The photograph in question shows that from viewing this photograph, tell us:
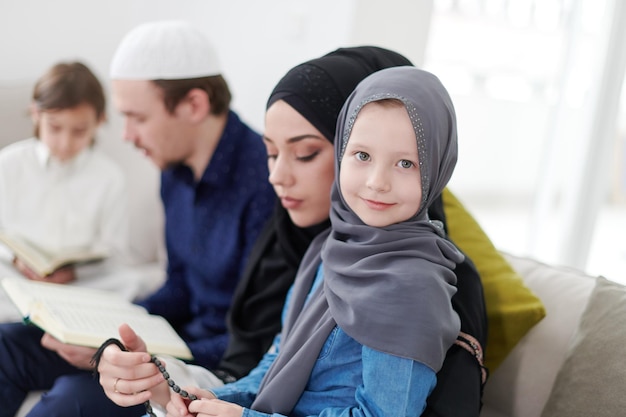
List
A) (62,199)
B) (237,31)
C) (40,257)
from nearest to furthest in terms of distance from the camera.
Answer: (40,257)
(62,199)
(237,31)

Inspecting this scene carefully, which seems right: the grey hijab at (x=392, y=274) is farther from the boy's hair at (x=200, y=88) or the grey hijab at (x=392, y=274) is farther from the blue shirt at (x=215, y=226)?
the boy's hair at (x=200, y=88)

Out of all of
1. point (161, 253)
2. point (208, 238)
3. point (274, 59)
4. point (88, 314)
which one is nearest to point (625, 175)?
point (274, 59)

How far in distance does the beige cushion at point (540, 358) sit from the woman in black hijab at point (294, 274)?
0.74ft

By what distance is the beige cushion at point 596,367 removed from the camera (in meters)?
1.25

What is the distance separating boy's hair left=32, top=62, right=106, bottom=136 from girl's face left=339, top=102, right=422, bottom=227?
4.55 feet

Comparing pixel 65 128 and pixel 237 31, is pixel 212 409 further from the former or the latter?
pixel 237 31

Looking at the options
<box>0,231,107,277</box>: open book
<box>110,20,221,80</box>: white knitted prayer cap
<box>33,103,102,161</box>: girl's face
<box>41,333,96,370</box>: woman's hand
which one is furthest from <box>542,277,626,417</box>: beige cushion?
<box>33,103,102,161</box>: girl's face

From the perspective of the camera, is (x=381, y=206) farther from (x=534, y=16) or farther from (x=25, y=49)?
(x=534, y=16)

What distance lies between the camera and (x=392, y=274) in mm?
1102

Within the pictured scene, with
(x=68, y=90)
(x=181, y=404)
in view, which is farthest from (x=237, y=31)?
(x=181, y=404)

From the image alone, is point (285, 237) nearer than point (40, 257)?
Yes

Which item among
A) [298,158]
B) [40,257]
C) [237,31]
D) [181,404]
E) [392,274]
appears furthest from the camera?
[237,31]

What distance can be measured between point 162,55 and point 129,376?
95 cm

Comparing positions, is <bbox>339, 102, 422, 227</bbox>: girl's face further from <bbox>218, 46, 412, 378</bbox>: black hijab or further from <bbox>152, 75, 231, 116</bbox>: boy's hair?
<bbox>152, 75, 231, 116</bbox>: boy's hair
